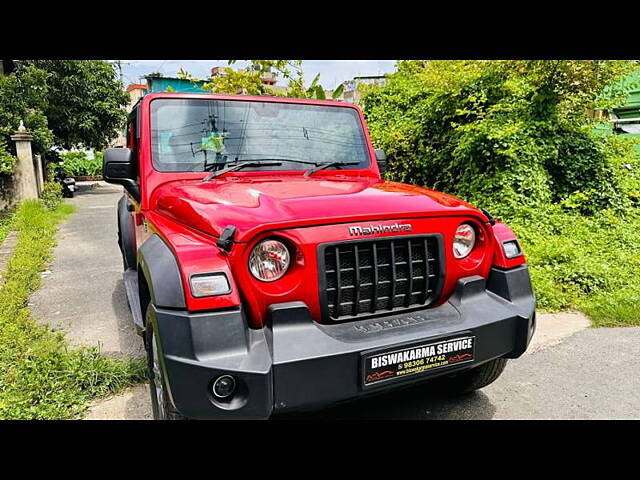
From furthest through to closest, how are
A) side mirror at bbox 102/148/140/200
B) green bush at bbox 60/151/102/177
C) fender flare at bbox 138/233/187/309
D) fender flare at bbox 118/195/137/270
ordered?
green bush at bbox 60/151/102/177 < fender flare at bbox 118/195/137/270 < side mirror at bbox 102/148/140/200 < fender flare at bbox 138/233/187/309

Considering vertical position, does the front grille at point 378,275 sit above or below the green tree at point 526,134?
below

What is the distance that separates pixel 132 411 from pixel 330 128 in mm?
2401

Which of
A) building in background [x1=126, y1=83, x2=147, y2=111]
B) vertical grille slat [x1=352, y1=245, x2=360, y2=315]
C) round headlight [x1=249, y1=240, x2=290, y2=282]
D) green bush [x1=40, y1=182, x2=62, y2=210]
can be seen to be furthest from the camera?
building in background [x1=126, y1=83, x2=147, y2=111]

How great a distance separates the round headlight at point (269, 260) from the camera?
2193 mm

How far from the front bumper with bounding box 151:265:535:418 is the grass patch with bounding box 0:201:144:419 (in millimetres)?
1439

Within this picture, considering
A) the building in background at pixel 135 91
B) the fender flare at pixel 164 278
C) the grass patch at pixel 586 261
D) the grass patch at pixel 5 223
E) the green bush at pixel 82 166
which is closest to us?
the fender flare at pixel 164 278

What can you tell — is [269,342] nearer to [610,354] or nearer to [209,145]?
[209,145]

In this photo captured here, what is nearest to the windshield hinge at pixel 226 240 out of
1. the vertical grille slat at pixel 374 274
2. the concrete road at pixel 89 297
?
the vertical grille slat at pixel 374 274

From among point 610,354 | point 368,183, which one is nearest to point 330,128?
→ point 368,183

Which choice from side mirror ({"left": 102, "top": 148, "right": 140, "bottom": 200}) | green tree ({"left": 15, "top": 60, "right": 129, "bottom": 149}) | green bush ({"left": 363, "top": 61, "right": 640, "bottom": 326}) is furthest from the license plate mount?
green tree ({"left": 15, "top": 60, "right": 129, "bottom": 149})

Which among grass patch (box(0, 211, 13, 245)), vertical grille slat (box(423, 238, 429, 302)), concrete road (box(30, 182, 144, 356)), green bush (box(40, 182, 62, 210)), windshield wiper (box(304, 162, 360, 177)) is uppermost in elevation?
windshield wiper (box(304, 162, 360, 177))

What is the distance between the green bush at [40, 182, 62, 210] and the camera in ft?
44.5

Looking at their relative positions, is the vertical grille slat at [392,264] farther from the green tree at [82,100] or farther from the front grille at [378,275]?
the green tree at [82,100]

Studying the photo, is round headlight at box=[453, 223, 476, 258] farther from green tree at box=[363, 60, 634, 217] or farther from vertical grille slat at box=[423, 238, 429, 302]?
green tree at box=[363, 60, 634, 217]
